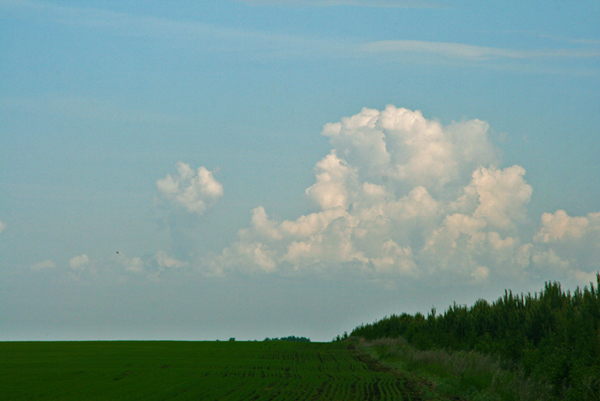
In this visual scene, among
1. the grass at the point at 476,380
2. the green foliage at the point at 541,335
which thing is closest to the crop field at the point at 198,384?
the grass at the point at 476,380

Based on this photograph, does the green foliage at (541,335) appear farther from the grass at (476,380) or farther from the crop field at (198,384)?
the crop field at (198,384)

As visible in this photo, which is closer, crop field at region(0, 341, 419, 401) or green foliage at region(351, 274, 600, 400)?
green foliage at region(351, 274, 600, 400)

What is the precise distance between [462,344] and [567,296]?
9856 mm

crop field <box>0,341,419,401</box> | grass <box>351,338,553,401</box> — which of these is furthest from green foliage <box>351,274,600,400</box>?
crop field <box>0,341,419,401</box>

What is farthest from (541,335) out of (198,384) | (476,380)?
(198,384)

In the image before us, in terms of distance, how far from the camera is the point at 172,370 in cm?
3791

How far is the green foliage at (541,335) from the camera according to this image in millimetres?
20016

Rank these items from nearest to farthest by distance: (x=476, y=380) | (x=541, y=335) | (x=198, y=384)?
(x=476, y=380)
(x=198, y=384)
(x=541, y=335)

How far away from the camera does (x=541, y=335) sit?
33625 mm

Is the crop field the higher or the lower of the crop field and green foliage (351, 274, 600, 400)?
the lower

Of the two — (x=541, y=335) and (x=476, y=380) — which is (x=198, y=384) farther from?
(x=541, y=335)

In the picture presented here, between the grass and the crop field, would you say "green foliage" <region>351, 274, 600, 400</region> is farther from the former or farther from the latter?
the crop field

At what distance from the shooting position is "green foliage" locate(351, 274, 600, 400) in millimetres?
20016

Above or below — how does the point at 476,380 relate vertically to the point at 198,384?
above
